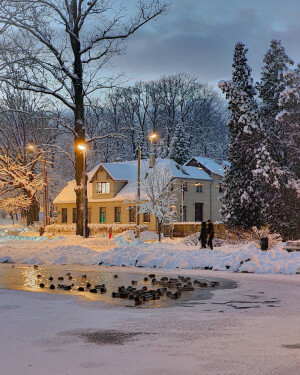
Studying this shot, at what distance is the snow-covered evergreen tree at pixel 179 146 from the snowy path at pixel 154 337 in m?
68.6

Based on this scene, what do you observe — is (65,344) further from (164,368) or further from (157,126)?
(157,126)

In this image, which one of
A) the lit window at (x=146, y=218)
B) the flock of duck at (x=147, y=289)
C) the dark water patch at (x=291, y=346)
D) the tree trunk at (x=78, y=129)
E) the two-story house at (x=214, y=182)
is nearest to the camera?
the dark water patch at (x=291, y=346)

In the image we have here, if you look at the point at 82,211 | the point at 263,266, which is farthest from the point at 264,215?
the point at 263,266

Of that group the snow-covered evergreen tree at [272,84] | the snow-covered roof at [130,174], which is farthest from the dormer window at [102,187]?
the snow-covered evergreen tree at [272,84]

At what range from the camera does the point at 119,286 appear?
1504cm

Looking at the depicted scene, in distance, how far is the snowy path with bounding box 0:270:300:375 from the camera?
20.5 feet

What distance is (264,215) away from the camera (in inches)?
1559

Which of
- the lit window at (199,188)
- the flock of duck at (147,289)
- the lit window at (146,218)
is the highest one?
the lit window at (199,188)

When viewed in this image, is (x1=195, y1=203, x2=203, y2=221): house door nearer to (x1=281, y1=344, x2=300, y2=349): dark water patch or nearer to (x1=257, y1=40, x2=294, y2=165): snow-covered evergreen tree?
(x1=257, y1=40, x2=294, y2=165): snow-covered evergreen tree

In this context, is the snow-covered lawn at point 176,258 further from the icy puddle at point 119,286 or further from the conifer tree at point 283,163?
the conifer tree at point 283,163

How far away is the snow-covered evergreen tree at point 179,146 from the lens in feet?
265

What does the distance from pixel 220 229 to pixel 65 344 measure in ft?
135

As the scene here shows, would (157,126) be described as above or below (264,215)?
above

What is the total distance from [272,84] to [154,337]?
39136 millimetres
